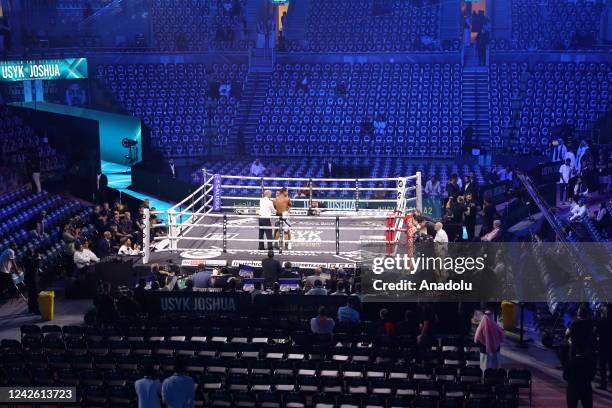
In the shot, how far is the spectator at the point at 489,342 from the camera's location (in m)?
11.2

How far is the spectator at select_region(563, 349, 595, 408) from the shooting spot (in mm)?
10109

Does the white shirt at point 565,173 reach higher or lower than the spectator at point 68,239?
higher

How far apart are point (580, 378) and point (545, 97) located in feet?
69.1

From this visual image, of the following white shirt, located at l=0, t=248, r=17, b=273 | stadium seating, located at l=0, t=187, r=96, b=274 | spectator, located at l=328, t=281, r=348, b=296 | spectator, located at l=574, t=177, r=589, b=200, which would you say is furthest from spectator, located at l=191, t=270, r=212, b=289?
spectator, located at l=574, t=177, r=589, b=200

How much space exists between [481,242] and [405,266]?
1837 mm

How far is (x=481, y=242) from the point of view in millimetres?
15320

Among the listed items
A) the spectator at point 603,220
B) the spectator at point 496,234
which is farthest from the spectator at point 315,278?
the spectator at point 603,220

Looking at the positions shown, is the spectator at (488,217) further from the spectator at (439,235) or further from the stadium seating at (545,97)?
the stadium seating at (545,97)

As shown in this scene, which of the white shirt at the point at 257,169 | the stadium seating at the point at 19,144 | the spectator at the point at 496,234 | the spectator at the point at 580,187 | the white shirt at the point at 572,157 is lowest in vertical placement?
the spectator at the point at 496,234

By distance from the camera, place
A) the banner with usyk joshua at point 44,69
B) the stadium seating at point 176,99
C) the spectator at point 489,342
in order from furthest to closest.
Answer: the stadium seating at point 176,99 → the banner with usyk joshua at point 44,69 → the spectator at point 489,342

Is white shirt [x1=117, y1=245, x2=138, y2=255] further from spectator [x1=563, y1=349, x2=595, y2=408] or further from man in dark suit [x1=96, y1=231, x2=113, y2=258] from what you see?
spectator [x1=563, y1=349, x2=595, y2=408]

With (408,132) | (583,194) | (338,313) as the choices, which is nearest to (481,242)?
(338,313)

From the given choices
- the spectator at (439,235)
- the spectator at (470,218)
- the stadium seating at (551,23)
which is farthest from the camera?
the stadium seating at (551,23)

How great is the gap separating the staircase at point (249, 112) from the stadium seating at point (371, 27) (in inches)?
81.1
